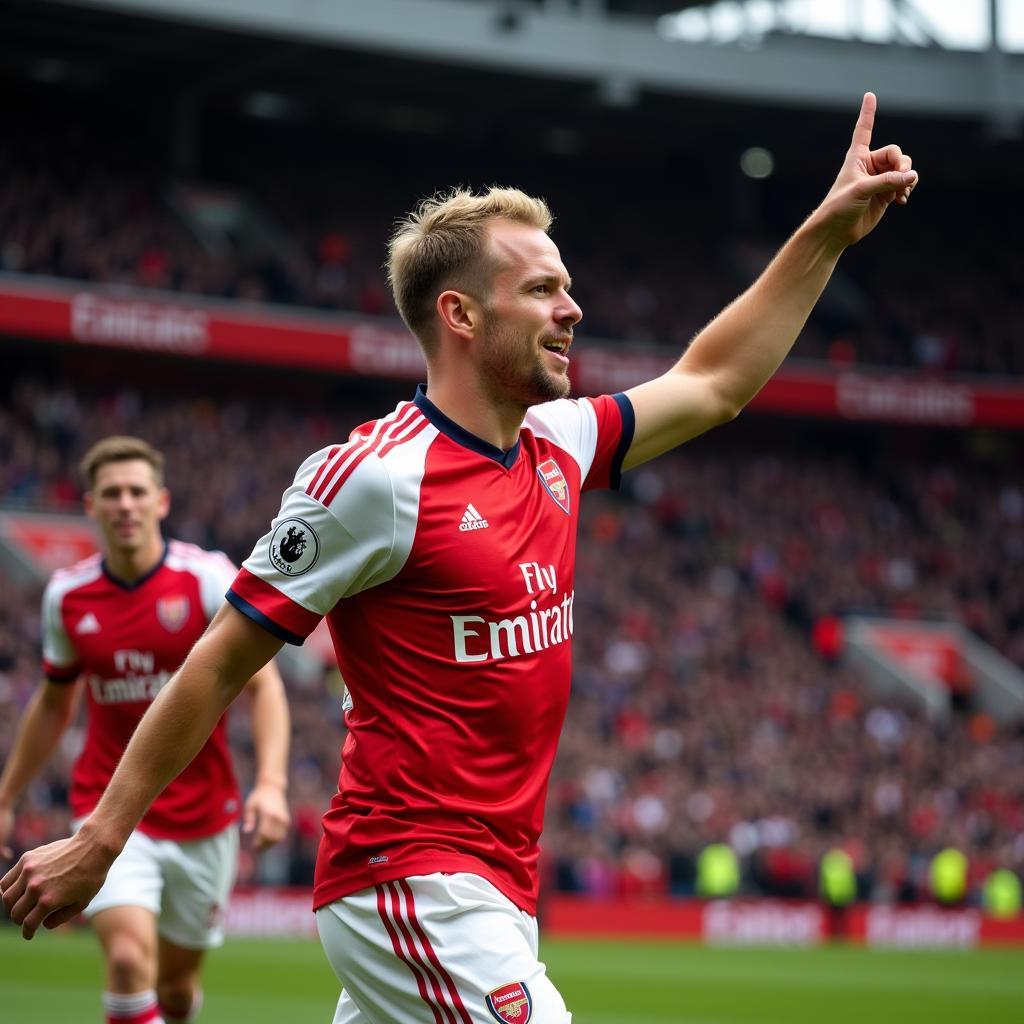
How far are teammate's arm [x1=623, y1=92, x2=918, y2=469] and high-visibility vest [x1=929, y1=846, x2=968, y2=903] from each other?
853 inches

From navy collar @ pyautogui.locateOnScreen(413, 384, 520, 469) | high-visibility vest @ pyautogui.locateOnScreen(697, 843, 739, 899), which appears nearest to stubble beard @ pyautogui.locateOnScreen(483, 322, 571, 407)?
navy collar @ pyautogui.locateOnScreen(413, 384, 520, 469)

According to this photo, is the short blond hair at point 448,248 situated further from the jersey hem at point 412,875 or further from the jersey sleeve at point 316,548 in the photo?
the jersey hem at point 412,875

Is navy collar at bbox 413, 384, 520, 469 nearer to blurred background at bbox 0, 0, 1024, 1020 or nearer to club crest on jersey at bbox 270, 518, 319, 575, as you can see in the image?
club crest on jersey at bbox 270, 518, 319, 575

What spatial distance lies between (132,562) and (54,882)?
4.00 m

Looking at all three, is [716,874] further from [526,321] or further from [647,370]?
[526,321]

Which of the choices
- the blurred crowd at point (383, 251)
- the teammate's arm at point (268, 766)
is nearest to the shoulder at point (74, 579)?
the teammate's arm at point (268, 766)

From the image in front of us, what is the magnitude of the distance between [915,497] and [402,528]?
1357 inches

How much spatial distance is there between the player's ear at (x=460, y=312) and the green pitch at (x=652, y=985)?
27.8 feet

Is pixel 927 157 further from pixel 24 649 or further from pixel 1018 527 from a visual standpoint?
pixel 24 649

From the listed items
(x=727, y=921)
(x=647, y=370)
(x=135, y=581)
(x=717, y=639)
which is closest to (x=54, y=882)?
(x=135, y=581)

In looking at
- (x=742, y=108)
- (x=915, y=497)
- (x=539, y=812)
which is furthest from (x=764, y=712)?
(x=539, y=812)

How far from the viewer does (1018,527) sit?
37.2 meters

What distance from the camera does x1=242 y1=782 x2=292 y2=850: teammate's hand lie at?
6.25 metres

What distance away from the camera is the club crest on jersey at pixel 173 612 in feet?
24.3
